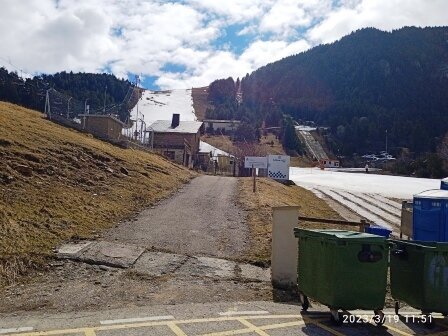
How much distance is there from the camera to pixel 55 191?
14836mm

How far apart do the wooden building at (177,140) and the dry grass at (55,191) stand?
33257 millimetres

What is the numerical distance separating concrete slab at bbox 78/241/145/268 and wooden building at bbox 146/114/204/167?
48.6 m

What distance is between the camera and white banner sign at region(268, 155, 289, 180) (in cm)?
4159

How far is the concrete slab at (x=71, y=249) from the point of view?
31.0 feet

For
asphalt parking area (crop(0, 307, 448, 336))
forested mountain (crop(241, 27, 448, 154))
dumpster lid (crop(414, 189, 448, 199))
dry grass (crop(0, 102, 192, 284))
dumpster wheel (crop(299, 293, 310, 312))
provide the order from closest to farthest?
1. asphalt parking area (crop(0, 307, 448, 336))
2. dumpster wheel (crop(299, 293, 310, 312))
3. dry grass (crop(0, 102, 192, 284))
4. dumpster lid (crop(414, 189, 448, 199))
5. forested mountain (crop(241, 27, 448, 154))

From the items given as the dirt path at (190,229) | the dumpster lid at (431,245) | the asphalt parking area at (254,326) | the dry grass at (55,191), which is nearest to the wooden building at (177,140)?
the dry grass at (55,191)

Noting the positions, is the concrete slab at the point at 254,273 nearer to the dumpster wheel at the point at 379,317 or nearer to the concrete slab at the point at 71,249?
the dumpster wheel at the point at 379,317

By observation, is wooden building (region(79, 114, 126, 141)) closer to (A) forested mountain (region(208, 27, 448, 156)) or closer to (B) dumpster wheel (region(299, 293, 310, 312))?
(B) dumpster wheel (region(299, 293, 310, 312))

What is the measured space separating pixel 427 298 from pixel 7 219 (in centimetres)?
857

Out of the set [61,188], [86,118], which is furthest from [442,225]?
[86,118]

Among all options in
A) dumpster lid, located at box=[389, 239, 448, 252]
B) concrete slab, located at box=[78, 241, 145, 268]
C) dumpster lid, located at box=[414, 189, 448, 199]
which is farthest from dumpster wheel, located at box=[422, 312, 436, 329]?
concrete slab, located at box=[78, 241, 145, 268]

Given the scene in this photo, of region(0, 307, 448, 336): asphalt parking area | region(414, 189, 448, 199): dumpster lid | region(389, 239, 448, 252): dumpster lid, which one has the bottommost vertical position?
region(0, 307, 448, 336): asphalt parking area

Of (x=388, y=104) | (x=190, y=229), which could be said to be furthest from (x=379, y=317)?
(x=388, y=104)

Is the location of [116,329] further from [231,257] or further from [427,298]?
[231,257]
